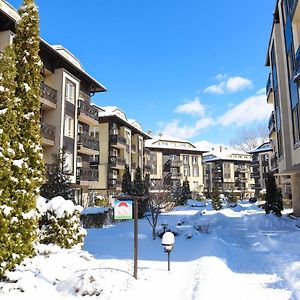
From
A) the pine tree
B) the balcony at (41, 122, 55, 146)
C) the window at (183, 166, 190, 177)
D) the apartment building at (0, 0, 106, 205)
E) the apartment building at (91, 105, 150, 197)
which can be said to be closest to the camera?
the pine tree

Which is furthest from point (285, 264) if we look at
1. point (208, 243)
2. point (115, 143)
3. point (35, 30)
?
point (115, 143)

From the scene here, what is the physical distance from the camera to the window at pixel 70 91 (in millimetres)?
28917

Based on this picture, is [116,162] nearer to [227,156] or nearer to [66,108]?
[66,108]

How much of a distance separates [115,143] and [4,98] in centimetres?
3618

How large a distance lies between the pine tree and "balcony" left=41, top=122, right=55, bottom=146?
51.9 ft

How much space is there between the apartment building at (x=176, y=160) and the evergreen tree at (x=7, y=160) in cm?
6583

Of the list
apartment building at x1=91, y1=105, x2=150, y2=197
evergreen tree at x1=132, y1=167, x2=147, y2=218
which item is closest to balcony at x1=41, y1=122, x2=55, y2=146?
evergreen tree at x1=132, y1=167, x2=147, y2=218

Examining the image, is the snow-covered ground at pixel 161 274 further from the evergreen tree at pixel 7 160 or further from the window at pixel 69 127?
the window at pixel 69 127

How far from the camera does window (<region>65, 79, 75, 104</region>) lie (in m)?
28.9

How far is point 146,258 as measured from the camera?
11141 millimetres

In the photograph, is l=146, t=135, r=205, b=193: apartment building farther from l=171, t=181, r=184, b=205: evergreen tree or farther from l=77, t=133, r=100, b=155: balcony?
l=77, t=133, r=100, b=155: balcony

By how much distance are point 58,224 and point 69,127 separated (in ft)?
64.6

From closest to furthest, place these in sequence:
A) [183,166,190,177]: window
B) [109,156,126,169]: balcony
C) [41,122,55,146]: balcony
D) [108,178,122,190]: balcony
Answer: [41,122,55,146]: balcony < [108,178,122,190]: balcony < [109,156,126,169]: balcony < [183,166,190,177]: window

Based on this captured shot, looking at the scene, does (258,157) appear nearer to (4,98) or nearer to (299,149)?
(299,149)
